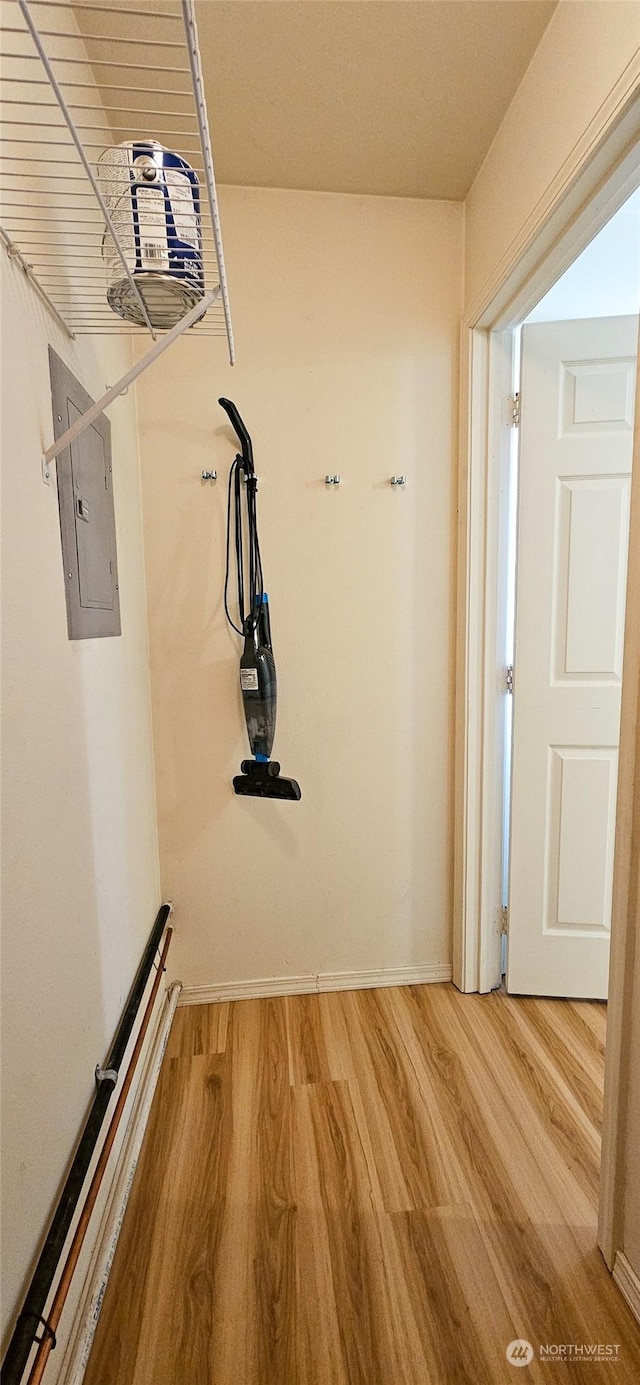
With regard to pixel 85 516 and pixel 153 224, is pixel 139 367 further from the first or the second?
pixel 85 516

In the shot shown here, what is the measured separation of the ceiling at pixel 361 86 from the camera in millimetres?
1235

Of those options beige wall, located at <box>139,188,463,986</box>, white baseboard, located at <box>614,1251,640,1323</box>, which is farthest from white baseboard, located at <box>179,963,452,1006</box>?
white baseboard, located at <box>614,1251,640,1323</box>

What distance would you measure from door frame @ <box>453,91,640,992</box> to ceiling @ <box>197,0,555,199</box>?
362mm

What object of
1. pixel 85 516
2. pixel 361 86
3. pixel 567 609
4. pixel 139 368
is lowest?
pixel 567 609

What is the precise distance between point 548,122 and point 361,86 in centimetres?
45

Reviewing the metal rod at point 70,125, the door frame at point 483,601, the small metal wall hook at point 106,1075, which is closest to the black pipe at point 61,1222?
the small metal wall hook at point 106,1075

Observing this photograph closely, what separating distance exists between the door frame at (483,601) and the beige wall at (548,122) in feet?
0.25

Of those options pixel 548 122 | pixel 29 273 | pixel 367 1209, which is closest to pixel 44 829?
pixel 29 273

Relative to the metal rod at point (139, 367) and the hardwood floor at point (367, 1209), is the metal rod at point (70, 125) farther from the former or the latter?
the hardwood floor at point (367, 1209)

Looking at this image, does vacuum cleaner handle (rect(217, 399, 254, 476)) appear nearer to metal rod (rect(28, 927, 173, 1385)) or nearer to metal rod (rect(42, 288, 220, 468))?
metal rod (rect(42, 288, 220, 468))

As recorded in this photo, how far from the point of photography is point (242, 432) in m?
1.69

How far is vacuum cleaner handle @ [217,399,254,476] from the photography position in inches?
65.2

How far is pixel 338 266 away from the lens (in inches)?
68.7

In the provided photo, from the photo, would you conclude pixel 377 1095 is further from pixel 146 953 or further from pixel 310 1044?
pixel 146 953
